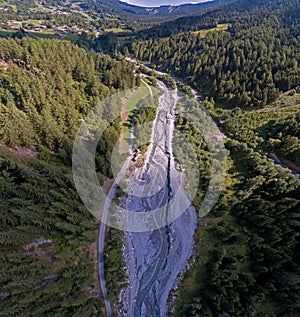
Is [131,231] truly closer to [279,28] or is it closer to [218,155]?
[218,155]

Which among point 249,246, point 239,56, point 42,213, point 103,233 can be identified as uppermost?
point 239,56

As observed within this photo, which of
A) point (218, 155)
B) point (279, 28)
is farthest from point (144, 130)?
point (279, 28)

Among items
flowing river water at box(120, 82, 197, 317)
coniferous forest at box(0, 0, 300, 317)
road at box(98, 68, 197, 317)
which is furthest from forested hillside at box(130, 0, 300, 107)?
flowing river water at box(120, 82, 197, 317)

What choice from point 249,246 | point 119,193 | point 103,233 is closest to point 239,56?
point 119,193

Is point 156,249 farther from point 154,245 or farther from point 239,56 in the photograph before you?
point 239,56

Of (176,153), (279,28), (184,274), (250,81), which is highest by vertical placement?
(279,28)

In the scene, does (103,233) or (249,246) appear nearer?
(249,246)

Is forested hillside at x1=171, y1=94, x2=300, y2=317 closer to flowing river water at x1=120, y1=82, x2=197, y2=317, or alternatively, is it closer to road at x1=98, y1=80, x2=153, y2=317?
flowing river water at x1=120, y1=82, x2=197, y2=317
